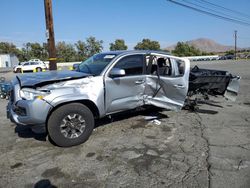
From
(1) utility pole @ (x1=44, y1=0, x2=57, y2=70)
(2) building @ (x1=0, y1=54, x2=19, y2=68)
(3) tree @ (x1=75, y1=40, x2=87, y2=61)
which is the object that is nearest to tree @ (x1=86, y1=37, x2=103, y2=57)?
(3) tree @ (x1=75, y1=40, x2=87, y2=61)

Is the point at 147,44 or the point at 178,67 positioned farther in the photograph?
the point at 147,44

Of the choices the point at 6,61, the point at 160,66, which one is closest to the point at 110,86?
the point at 160,66

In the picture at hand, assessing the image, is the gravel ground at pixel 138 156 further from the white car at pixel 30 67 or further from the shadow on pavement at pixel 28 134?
the white car at pixel 30 67

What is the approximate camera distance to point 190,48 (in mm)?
87125

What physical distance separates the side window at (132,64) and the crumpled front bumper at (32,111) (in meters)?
1.79

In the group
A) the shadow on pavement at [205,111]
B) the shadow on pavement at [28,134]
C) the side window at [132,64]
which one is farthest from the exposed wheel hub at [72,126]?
the shadow on pavement at [205,111]

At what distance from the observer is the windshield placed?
488 cm

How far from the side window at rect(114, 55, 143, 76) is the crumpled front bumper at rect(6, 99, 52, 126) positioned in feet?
5.87

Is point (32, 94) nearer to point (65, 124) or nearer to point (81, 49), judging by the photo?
point (65, 124)

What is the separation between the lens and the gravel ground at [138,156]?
3.19 m

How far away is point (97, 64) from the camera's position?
5.17 metres

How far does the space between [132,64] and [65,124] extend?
2.02 meters

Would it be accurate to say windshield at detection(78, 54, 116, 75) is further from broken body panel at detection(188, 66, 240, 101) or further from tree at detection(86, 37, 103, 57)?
tree at detection(86, 37, 103, 57)

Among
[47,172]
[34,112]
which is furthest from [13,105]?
[47,172]
